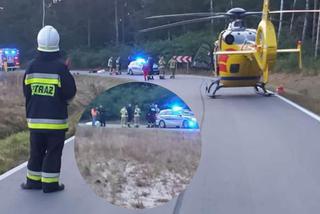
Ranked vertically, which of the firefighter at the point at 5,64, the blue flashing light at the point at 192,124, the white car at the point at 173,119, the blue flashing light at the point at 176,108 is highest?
the blue flashing light at the point at 176,108

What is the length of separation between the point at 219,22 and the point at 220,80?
47061 mm

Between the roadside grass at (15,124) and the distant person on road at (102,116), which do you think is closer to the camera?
the distant person on road at (102,116)

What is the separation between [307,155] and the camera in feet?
35.1

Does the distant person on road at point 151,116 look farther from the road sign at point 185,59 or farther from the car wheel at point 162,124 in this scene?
the road sign at point 185,59

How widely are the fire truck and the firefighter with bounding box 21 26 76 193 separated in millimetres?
55012

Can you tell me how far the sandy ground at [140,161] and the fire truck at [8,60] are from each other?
187 ft

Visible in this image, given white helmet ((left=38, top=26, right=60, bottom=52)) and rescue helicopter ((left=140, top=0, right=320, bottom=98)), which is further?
rescue helicopter ((left=140, top=0, right=320, bottom=98))

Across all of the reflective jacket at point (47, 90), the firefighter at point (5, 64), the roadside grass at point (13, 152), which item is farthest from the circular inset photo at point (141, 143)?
the firefighter at point (5, 64)

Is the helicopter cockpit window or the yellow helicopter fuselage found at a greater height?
the helicopter cockpit window

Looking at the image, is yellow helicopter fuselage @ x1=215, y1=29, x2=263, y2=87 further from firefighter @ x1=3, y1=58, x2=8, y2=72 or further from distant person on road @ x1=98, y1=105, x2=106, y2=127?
firefighter @ x1=3, y1=58, x2=8, y2=72

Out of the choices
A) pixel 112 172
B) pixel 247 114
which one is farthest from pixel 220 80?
pixel 112 172

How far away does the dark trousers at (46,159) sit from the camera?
7785 mm

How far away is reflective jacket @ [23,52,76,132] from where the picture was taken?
25.2 feet

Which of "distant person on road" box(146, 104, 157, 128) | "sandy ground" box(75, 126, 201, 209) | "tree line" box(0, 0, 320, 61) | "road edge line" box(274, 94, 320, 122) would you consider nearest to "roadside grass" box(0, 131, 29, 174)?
"sandy ground" box(75, 126, 201, 209)
